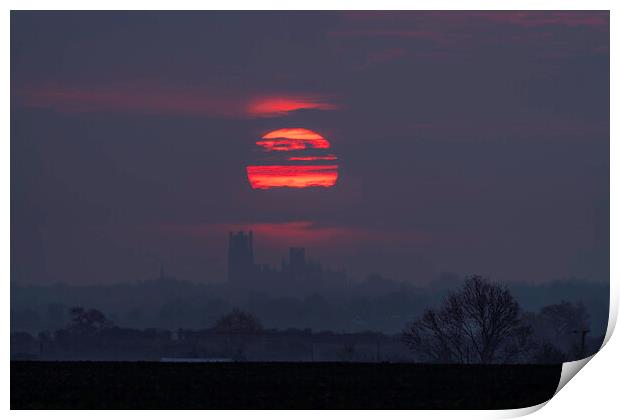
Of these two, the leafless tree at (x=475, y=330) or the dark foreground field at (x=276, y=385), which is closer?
the dark foreground field at (x=276, y=385)

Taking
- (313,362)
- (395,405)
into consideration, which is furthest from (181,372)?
(395,405)

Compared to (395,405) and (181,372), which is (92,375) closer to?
(181,372)

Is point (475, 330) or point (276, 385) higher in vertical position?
point (475, 330)

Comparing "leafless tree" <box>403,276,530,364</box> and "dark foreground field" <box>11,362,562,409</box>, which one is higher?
"leafless tree" <box>403,276,530,364</box>

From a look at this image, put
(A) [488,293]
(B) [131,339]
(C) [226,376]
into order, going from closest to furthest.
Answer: (C) [226,376] → (B) [131,339] → (A) [488,293]

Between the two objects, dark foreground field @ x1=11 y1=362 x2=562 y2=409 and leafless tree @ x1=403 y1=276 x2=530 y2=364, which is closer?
dark foreground field @ x1=11 y1=362 x2=562 y2=409
